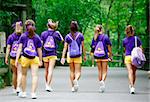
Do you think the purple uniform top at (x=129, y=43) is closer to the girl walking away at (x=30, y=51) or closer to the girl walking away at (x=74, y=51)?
the girl walking away at (x=74, y=51)

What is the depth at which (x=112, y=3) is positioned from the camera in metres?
54.1

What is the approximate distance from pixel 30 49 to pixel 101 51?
10.6 feet

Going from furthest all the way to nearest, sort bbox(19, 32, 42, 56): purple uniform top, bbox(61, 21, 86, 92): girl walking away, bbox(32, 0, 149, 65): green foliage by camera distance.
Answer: bbox(32, 0, 149, 65): green foliage < bbox(61, 21, 86, 92): girl walking away < bbox(19, 32, 42, 56): purple uniform top

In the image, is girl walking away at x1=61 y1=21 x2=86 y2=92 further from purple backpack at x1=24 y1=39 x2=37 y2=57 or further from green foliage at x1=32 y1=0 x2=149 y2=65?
green foliage at x1=32 y1=0 x2=149 y2=65

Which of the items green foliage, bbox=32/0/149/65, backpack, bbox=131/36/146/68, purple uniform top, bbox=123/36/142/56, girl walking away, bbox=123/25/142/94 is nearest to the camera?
backpack, bbox=131/36/146/68

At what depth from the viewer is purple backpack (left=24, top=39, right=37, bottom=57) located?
1473 cm

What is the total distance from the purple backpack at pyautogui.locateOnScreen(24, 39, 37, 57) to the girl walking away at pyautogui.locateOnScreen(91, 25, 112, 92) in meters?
3.01

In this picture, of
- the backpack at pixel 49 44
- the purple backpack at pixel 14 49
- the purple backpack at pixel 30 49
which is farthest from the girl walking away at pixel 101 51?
the purple backpack at pixel 30 49

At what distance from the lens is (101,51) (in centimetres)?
1730

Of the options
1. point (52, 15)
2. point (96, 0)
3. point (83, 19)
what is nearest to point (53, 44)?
point (52, 15)

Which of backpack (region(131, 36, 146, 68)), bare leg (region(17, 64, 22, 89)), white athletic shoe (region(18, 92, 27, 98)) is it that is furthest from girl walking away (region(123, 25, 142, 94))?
white athletic shoe (region(18, 92, 27, 98))

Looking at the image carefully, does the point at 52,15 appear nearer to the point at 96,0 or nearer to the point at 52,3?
the point at 52,3

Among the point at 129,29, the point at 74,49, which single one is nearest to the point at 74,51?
the point at 74,49

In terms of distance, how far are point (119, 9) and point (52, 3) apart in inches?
420
